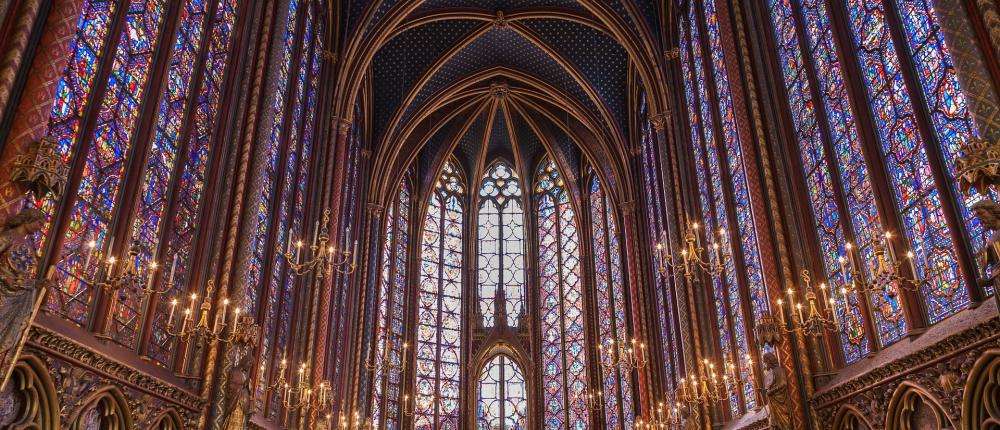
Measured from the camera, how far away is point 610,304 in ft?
99.6

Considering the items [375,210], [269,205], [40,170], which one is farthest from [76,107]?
[375,210]

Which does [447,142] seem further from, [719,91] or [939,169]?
[939,169]

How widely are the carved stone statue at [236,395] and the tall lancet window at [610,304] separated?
16.5m

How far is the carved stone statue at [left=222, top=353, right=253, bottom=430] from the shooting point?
12.6 metres

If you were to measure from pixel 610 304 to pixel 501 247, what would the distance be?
7174mm

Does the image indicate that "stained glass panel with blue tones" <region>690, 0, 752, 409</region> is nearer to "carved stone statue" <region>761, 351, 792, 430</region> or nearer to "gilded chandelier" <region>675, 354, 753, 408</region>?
"gilded chandelier" <region>675, 354, 753, 408</region>

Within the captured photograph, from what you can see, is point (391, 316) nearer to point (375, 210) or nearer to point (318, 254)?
point (375, 210)

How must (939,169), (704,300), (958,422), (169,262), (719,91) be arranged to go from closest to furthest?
(958,422)
(939,169)
(169,262)
(719,91)
(704,300)

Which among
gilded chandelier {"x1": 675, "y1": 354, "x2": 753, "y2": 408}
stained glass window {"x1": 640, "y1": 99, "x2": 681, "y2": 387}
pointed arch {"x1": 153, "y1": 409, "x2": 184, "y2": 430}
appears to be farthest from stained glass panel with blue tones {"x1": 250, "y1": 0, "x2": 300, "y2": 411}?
stained glass window {"x1": 640, "y1": 99, "x2": 681, "y2": 387}

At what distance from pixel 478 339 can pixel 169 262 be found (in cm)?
2172

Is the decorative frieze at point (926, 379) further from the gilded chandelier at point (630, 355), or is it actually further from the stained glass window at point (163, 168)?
the gilded chandelier at point (630, 355)

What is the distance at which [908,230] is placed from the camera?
10.8 metres

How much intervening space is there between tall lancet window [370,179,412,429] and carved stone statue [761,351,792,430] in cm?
1721

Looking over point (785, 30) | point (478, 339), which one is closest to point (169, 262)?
point (785, 30)
